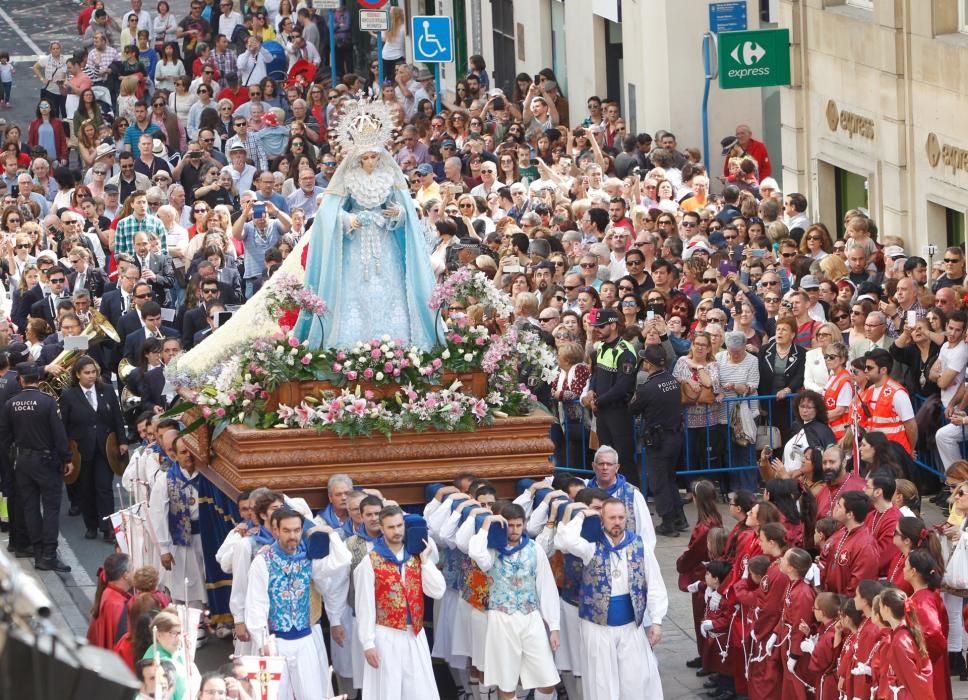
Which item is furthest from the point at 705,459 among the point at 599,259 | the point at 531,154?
the point at 531,154

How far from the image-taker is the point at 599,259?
719 inches

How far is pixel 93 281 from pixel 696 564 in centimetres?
937

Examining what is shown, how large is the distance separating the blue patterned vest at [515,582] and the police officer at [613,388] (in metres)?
4.18

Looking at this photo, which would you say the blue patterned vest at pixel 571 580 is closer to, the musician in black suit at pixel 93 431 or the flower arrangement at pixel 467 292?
the flower arrangement at pixel 467 292

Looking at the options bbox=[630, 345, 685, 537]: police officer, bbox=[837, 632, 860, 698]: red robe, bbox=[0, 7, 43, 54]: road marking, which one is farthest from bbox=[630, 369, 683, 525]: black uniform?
bbox=[0, 7, 43, 54]: road marking

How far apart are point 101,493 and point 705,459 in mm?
5004

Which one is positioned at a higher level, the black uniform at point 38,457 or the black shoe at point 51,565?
the black uniform at point 38,457

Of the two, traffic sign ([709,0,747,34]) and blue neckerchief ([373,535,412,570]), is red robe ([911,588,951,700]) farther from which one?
traffic sign ([709,0,747,34])

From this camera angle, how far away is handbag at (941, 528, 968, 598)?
418 inches

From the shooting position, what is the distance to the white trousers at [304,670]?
1055 centimetres

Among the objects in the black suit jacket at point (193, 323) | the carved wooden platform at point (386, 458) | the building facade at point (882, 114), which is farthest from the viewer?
the building facade at point (882, 114)

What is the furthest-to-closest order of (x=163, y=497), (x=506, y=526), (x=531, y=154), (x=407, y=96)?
(x=407, y=96)
(x=531, y=154)
(x=163, y=497)
(x=506, y=526)

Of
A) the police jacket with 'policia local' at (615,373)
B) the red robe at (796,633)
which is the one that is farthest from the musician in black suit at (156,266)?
the red robe at (796,633)

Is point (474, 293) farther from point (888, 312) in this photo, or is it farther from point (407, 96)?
point (407, 96)
